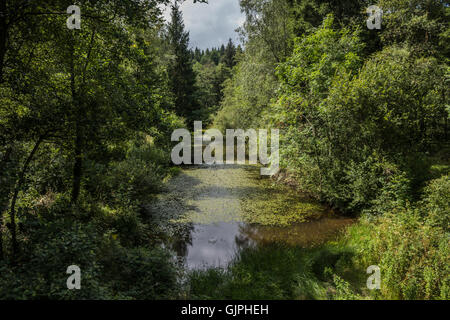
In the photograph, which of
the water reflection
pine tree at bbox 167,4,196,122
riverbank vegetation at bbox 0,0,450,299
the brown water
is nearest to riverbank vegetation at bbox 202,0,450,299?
riverbank vegetation at bbox 0,0,450,299

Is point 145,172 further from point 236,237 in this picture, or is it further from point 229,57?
point 229,57

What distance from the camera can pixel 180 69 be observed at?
86.5 ft

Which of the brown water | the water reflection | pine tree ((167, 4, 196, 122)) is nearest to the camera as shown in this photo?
the water reflection

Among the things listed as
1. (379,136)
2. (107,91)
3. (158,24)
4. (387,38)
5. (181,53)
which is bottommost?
(379,136)

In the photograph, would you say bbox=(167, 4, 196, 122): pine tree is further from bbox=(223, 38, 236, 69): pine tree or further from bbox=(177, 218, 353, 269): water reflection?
bbox=(223, 38, 236, 69): pine tree

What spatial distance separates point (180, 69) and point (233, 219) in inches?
895

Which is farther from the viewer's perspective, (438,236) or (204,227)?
(204,227)

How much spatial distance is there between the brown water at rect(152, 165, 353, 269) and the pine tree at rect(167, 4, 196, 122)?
16706 mm

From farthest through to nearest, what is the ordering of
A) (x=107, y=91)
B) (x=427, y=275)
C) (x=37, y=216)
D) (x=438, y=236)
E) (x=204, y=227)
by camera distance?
(x=204, y=227) < (x=107, y=91) < (x=37, y=216) < (x=438, y=236) < (x=427, y=275)

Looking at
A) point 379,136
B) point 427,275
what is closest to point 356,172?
point 379,136

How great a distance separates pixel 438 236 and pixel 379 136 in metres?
3.29

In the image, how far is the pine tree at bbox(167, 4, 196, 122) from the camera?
85.2 ft

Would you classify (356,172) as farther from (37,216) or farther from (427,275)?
(37,216)
